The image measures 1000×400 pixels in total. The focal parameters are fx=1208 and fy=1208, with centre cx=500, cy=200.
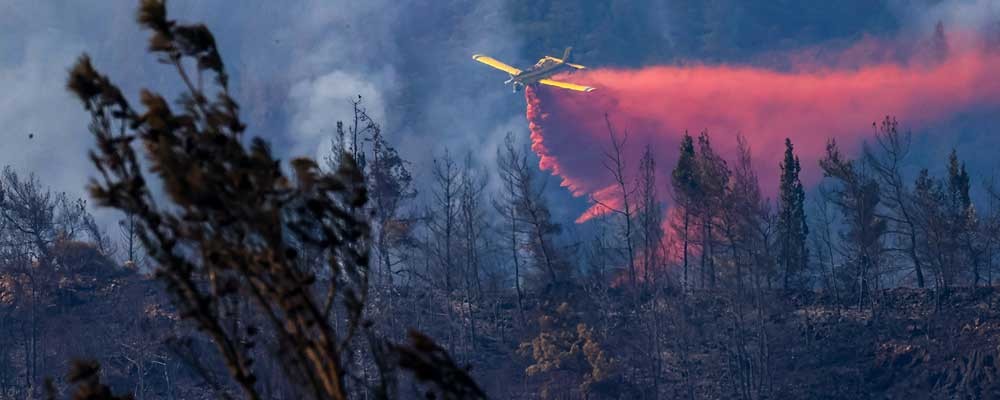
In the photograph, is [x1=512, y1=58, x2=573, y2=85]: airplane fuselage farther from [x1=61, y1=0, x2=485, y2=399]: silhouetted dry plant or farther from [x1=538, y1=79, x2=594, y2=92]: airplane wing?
[x1=61, y1=0, x2=485, y2=399]: silhouetted dry plant

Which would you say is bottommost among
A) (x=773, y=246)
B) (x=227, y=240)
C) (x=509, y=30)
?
(x=227, y=240)

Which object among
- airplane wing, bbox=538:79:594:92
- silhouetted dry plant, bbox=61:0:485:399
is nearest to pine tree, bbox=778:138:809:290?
airplane wing, bbox=538:79:594:92

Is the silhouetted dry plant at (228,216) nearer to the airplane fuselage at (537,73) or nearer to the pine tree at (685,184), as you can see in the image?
the pine tree at (685,184)

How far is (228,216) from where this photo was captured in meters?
8.88

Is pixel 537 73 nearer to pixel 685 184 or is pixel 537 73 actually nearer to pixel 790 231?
pixel 685 184

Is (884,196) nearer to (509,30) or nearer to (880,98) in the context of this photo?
(880,98)

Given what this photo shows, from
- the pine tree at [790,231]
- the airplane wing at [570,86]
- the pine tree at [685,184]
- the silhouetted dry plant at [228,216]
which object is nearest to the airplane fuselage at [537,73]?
the airplane wing at [570,86]

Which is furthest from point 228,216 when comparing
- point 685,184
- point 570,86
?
point 570,86

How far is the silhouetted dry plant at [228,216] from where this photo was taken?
29.1ft

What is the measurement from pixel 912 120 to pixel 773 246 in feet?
215

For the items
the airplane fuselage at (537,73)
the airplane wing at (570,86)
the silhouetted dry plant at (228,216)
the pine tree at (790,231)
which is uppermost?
the airplane fuselage at (537,73)

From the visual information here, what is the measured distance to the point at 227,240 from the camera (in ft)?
30.5

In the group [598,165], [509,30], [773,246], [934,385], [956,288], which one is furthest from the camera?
[509,30]

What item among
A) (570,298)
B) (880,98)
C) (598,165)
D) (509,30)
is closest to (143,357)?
(570,298)
